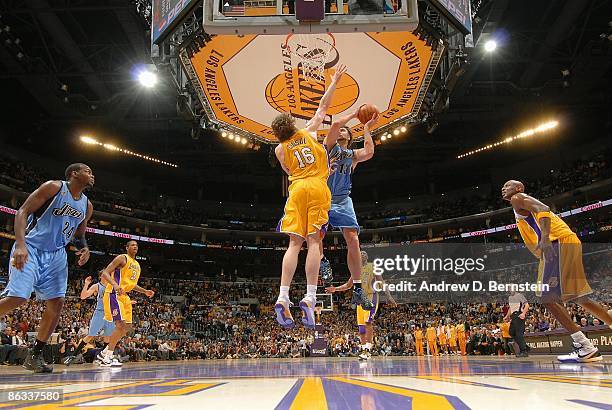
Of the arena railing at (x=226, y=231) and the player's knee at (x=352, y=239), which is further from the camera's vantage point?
the arena railing at (x=226, y=231)

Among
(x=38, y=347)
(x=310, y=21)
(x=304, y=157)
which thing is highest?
(x=310, y=21)

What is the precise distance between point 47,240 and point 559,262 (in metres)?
5.43

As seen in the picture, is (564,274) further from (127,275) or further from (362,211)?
(362,211)

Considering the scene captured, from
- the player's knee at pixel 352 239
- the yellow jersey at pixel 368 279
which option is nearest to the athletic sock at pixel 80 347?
the yellow jersey at pixel 368 279

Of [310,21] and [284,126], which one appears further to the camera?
[310,21]

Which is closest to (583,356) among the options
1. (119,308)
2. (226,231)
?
(119,308)

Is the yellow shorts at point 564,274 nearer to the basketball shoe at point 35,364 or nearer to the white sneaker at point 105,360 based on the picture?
the basketball shoe at point 35,364

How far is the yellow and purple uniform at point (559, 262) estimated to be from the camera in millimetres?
5180

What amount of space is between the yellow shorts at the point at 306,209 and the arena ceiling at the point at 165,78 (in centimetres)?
841

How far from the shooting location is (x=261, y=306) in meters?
30.3

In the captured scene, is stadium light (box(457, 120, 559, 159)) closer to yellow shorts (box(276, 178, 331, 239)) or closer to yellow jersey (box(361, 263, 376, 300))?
yellow jersey (box(361, 263, 376, 300))

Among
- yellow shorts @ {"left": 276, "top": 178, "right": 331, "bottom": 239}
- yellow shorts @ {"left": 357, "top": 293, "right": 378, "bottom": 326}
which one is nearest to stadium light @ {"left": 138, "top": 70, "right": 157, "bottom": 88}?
yellow shorts @ {"left": 357, "top": 293, "right": 378, "bottom": 326}

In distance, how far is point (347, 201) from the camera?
5496mm

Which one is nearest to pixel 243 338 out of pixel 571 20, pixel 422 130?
pixel 422 130
